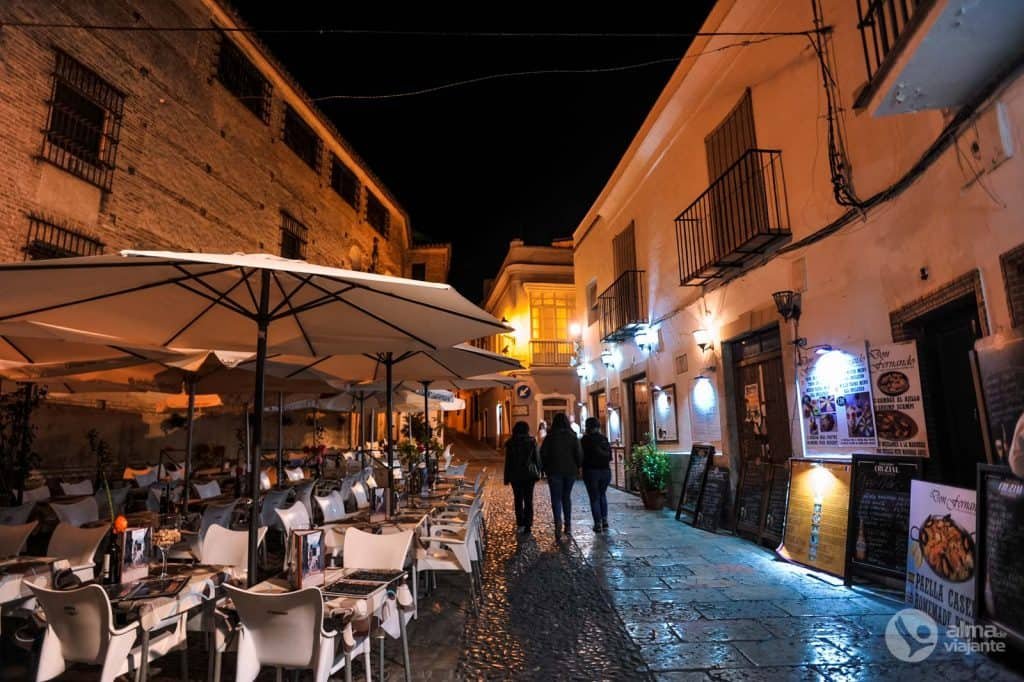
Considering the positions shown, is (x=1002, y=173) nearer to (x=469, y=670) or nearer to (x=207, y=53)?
(x=469, y=670)

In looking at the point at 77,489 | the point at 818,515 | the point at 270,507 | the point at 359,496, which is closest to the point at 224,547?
the point at 270,507

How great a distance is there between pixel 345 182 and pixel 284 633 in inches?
830

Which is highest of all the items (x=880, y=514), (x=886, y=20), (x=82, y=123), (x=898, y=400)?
(x=82, y=123)

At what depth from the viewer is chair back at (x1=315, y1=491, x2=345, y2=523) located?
5809mm

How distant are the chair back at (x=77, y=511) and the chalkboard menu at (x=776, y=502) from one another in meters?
7.88

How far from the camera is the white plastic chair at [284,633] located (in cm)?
244

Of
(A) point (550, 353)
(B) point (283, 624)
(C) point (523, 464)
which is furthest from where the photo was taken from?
(A) point (550, 353)

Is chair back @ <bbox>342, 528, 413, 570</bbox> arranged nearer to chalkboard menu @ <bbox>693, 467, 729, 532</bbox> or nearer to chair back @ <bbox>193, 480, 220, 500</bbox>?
chair back @ <bbox>193, 480, 220, 500</bbox>

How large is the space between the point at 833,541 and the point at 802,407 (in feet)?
5.23

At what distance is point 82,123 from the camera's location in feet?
32.0

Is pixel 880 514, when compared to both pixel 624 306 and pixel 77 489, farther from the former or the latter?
pixel 77 489

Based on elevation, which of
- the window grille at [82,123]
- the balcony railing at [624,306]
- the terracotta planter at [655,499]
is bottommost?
the terracotta planter at [655,499]

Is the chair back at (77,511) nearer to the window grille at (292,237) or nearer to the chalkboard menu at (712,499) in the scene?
the chalkboard menu at (712,499)

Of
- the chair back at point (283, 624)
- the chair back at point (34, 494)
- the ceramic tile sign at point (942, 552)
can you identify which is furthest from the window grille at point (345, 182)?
the ceramic tile sign at point (942, 552)
